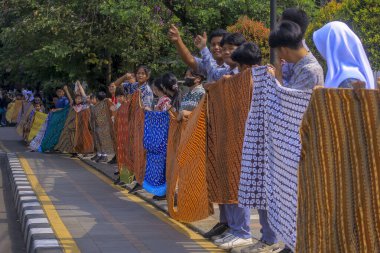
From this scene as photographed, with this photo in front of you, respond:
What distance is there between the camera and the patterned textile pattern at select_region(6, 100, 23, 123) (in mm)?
38000

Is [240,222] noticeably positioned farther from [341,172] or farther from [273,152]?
[341,172]

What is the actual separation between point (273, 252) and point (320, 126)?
8.63ft

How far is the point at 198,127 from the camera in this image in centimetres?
805

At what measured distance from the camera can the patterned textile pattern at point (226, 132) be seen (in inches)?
292

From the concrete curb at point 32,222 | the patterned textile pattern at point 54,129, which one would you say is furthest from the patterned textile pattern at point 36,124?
the concrete curb at point 32,222

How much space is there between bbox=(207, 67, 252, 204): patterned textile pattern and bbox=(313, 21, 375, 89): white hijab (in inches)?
84.4

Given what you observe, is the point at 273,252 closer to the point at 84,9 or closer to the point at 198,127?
the point at 198,127

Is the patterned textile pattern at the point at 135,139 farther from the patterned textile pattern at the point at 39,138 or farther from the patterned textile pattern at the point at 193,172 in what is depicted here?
the patterned textile pattern at the point at 39,138

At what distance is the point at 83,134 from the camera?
19938 millimetres

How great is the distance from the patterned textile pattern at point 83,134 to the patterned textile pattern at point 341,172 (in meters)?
15.0

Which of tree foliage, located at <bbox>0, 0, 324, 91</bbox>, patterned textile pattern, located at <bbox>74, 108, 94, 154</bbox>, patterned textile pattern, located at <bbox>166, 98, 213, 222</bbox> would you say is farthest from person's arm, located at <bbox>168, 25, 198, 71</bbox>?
tree foliage, located at <bbox>0, 0, 324, 91</bbox>

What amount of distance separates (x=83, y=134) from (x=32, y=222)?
36.6ft

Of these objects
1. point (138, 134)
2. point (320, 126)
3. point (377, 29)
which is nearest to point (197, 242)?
point (320, 126)

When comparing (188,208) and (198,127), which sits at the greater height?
(198,127)
